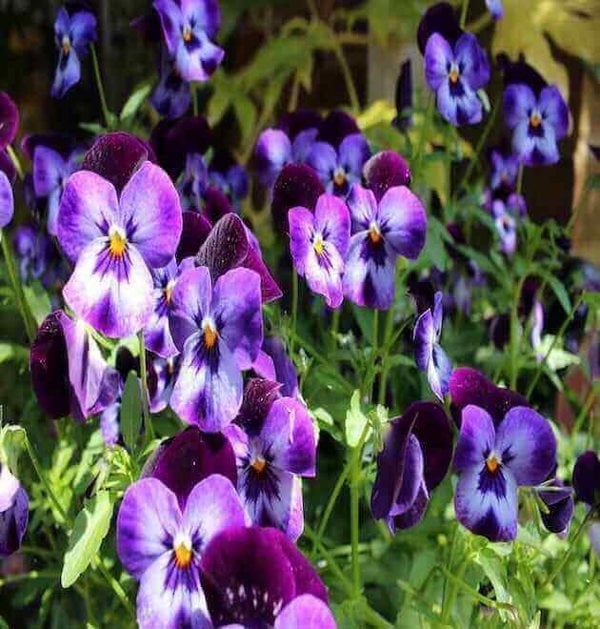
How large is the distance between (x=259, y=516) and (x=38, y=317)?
1.19ft

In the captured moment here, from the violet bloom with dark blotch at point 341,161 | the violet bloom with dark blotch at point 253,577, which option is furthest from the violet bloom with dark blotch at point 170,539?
the violet bloom with dark blotch at point 341,161

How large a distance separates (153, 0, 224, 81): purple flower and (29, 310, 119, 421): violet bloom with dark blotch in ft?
1.43

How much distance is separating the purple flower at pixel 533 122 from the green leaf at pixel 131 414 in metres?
0.61

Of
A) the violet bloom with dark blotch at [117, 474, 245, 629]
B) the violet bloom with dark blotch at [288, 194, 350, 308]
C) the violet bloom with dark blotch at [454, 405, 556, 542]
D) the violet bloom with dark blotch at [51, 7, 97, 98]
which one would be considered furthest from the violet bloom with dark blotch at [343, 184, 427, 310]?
the violet bloom with dark blotch at [51, 7, 97, 98]

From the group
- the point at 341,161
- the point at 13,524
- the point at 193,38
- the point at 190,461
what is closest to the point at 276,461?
the point at 190,461

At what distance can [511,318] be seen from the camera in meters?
1.11

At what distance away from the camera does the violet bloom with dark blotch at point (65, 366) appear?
633 mm

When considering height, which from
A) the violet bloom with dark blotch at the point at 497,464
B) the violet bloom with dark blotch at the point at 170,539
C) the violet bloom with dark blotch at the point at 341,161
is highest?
the violet bloom with dark blotch at the point at 170,539

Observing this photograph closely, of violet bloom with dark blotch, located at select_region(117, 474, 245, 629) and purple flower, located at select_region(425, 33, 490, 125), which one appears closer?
violet bloom with dark blotch, located at select_region(117, 474, 245, 629)

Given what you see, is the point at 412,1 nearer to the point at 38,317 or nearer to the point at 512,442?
the point at 38,317

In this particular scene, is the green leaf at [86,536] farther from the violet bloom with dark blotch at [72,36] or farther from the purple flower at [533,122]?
the purple flower at [533,122]

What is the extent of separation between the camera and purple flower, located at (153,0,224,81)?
3.27ft

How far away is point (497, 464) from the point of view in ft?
2.22

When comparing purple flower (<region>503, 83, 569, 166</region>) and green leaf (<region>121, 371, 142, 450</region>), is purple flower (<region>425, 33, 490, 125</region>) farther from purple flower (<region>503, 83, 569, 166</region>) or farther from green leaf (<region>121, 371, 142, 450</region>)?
green leaf (<region>121, 371, 142, 450</region>)
